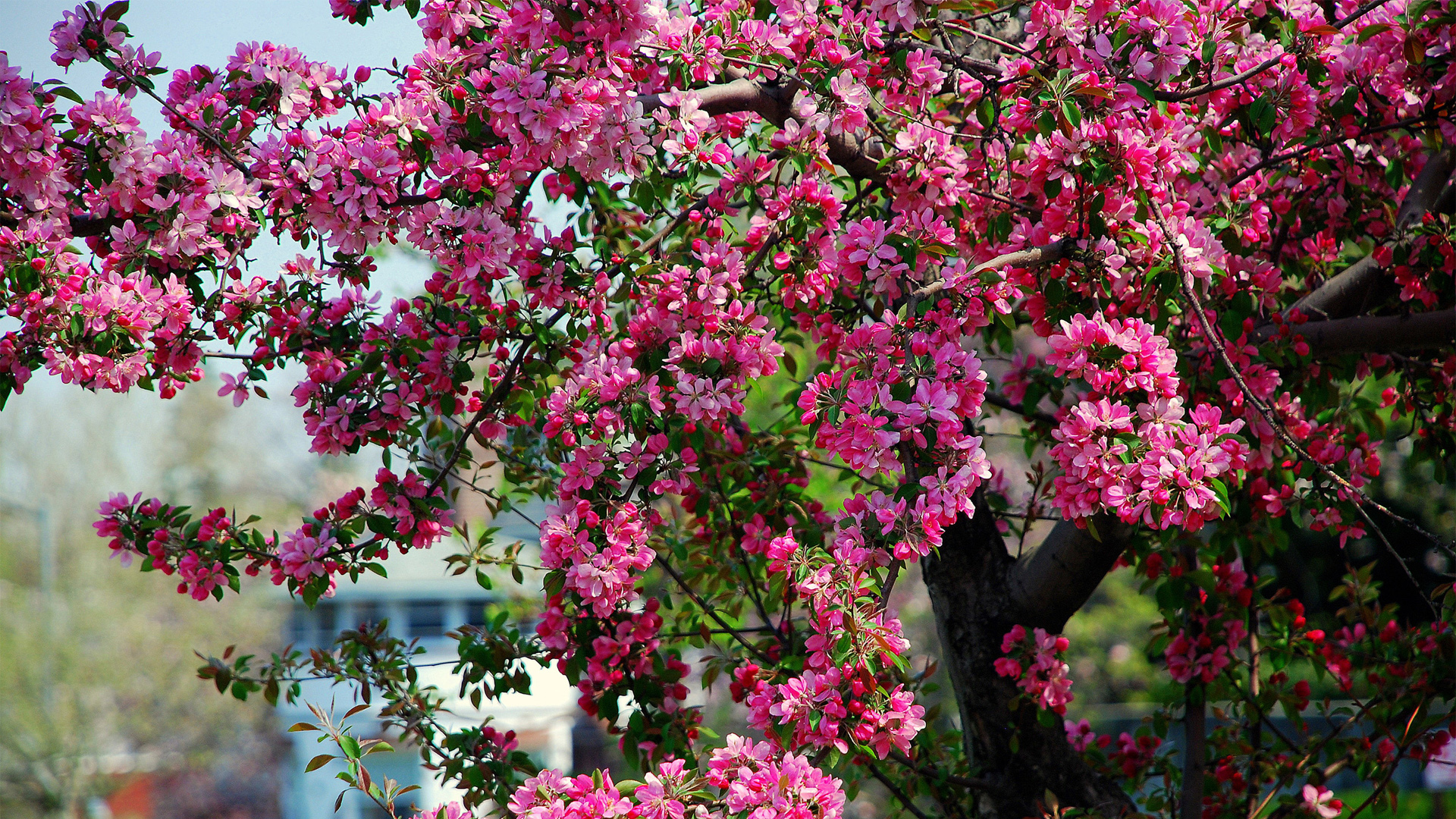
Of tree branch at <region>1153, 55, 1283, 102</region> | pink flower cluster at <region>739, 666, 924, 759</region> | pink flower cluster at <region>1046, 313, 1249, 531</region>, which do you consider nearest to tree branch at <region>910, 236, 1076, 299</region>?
pink flower cluster at <region>1046, 313, 1249, 531</region>

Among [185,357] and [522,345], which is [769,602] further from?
[185,357]

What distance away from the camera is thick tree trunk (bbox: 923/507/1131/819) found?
8.43 feet

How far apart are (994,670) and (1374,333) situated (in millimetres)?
1215

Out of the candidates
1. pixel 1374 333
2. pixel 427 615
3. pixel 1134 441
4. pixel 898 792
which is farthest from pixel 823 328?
pixel 427 615

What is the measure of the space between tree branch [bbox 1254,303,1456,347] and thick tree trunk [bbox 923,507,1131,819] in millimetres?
697

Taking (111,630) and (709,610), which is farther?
(111,630)

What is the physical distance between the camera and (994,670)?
8.59ft

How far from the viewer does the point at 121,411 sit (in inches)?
684

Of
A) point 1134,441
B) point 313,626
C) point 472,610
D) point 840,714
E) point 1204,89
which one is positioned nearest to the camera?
point 840,714

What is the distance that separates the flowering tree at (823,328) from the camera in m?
1.71

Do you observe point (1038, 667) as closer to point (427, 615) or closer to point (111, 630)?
point (111, 630)

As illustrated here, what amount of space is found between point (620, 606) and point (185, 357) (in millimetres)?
1103

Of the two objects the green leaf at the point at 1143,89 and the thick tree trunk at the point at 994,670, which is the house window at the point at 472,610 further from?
the green leaf at the point at 1143,89

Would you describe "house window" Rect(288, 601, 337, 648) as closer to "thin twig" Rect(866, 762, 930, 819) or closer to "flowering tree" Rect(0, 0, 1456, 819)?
"flowering tree" Rect(0, 0, 1456, 819)
